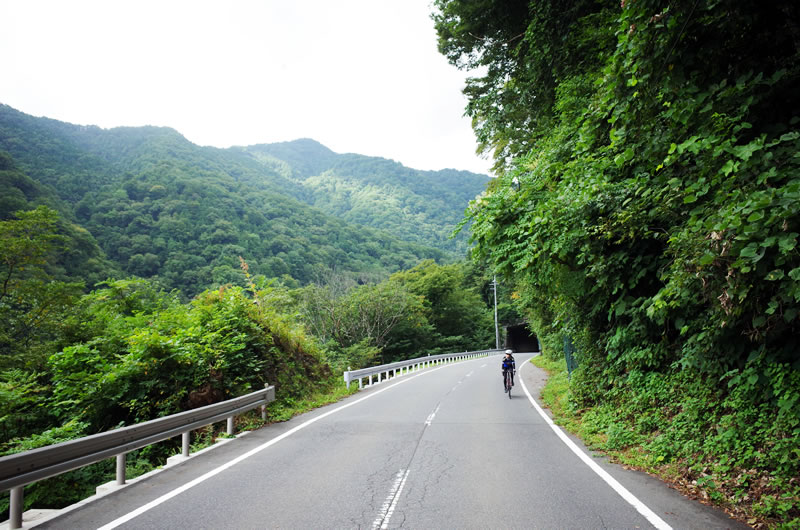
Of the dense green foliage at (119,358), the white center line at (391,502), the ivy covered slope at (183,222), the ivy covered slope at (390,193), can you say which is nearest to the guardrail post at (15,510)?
the white center line at (391,502)

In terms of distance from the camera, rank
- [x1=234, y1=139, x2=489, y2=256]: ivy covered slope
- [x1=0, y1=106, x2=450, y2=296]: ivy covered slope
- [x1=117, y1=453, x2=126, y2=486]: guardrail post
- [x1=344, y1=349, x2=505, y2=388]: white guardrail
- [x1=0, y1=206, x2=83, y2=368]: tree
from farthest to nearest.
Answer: [x1=234, y1=139, x2=489, y2=256]: ivy covered slope < [x1=0, y1=106, x2=450, y2=296]: ivy covered slope < [x1=0, y1=206, x2=83, y2=368]: tree < [x1=344, y1=349, x2=505, y2=388]: white guardrail < [x1=117, y1=453, x2=126, y2=486]: guardrail post

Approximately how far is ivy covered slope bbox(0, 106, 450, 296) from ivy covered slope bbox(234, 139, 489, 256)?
72.5ft

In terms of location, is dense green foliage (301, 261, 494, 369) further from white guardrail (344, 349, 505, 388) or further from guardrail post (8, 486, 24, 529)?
guardrail post (8, 486, 24, 529)

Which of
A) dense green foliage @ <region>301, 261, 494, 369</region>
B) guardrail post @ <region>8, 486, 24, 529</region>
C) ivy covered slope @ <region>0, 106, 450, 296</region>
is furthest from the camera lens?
ivy covered slope @ <region>0, 106, 450, 296</region>

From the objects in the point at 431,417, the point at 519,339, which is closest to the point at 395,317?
the point at 431,417

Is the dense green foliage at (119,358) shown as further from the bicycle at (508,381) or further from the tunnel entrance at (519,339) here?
the tunnel entrance at (519,339)

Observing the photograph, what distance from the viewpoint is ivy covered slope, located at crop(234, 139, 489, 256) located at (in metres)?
122

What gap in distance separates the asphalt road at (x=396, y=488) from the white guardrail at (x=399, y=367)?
343 inches

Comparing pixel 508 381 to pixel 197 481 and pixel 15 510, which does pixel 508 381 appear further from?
pixel 15 510

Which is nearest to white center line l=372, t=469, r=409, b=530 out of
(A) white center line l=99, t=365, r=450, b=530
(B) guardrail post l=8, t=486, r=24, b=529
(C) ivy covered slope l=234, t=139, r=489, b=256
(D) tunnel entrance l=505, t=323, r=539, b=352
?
(A) white center line l=99, t=365, r=450, b=530

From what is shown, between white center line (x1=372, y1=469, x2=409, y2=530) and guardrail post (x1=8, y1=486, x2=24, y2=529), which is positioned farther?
white center line (x1=372, y1=469, x2=409, y2=530)

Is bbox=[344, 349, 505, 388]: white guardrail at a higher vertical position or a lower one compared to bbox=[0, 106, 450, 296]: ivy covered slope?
lower

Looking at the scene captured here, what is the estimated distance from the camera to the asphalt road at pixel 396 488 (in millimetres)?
3935

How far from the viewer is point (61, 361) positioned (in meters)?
8.81
